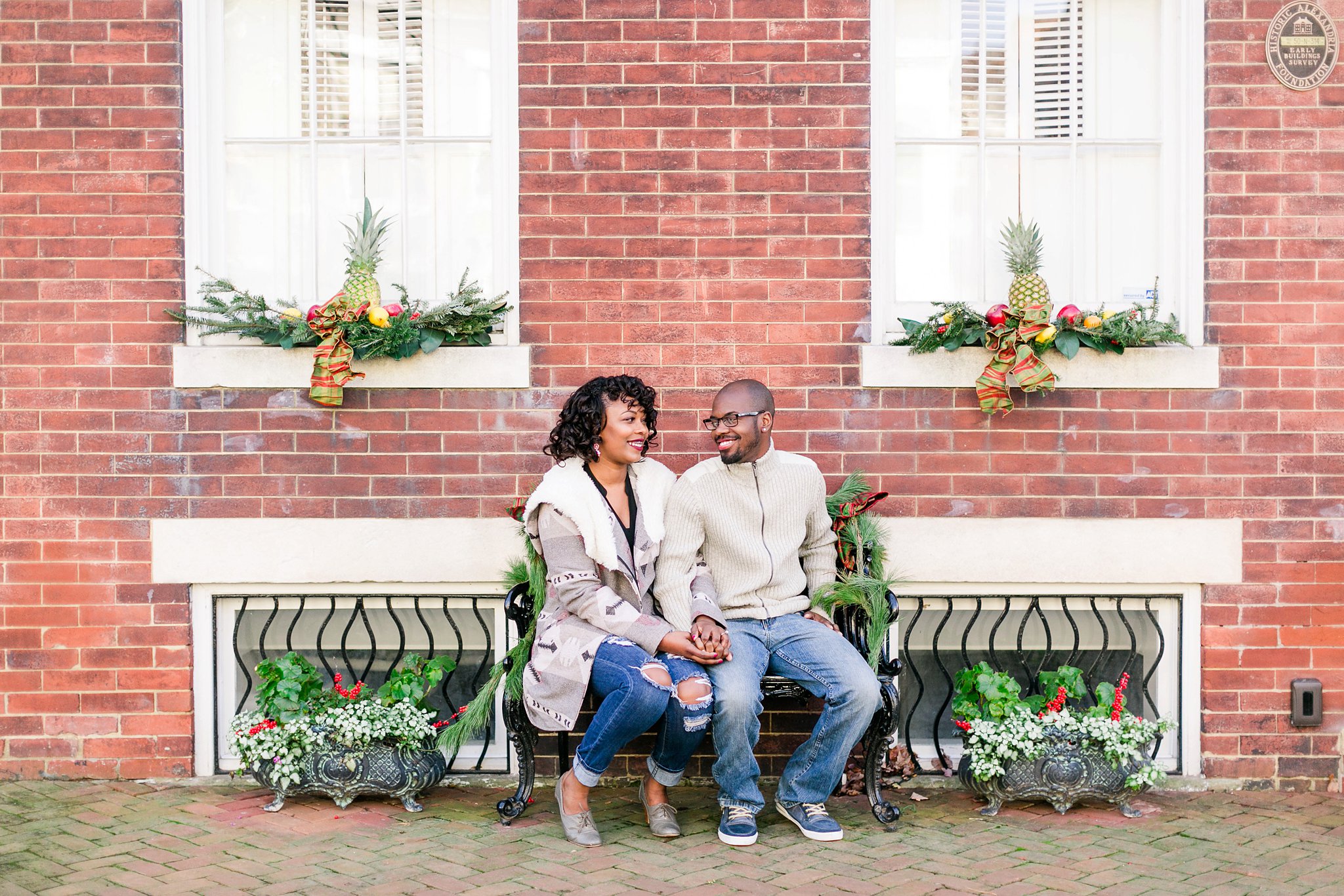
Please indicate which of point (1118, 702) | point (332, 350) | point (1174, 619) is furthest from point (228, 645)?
point (1174, 619)

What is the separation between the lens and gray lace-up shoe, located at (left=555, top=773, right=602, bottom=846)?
13.8ft

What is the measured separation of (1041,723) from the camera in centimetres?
462

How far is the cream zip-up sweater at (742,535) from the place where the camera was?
4.48 metres

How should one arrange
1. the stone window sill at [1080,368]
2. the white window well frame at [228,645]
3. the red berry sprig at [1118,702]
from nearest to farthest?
1. the red berry sprig at [1118,702]
2. the stone window sill at [1080,368]
3. the white window well frame at [228,645]

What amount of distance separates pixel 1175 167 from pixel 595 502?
2899mm

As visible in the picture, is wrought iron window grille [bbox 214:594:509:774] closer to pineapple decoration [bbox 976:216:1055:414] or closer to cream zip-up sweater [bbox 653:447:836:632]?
cream zip-up sweater [bbox 653:447:836:632]

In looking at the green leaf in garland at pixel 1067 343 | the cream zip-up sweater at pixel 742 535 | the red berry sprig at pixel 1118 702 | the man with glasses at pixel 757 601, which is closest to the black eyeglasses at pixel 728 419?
the man with glasses at pixel 757 601

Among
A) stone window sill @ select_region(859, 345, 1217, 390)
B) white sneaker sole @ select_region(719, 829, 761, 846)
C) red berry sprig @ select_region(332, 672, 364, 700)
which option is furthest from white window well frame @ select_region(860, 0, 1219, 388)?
red berry sprig @ select_region(332, 672, 364, 700)

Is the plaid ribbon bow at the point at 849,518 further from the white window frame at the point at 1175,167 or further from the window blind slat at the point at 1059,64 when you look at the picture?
the window blind slat at the point at 1059,64

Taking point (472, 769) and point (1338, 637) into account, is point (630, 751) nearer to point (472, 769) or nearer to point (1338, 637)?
point (472, 769)

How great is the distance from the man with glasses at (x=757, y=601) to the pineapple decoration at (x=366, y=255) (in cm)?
153

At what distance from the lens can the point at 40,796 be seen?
15.6 ft

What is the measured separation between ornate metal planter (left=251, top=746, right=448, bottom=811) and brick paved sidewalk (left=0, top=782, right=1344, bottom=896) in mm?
78

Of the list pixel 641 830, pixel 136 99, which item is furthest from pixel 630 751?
pixel 136 99
